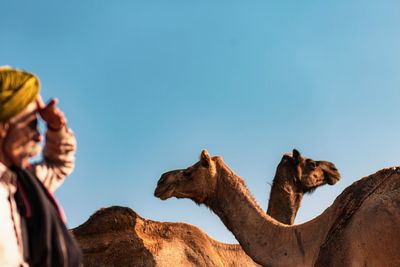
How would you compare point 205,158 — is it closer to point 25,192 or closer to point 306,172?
point 306,172

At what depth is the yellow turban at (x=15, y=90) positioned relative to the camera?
8.17 ft

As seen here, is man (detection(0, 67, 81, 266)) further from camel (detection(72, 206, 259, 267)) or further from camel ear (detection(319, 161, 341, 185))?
camel ear (detection(319, 161, 341, 185))

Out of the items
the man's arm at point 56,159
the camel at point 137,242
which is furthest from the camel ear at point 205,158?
the man's arm at point 56,159

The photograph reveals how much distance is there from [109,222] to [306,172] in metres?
4.62

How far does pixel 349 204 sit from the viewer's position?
7.61m

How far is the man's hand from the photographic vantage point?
8.79 feet

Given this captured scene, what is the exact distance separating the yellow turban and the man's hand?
105 millimetres

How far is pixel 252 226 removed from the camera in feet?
29.9

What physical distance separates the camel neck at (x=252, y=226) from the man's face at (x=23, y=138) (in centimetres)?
596

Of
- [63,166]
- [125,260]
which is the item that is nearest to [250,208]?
[125,260]

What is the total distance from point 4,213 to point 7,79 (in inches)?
18.4

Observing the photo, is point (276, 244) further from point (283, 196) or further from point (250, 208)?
point (283, 196)

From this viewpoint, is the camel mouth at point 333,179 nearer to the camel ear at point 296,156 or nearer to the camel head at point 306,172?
the camel head at point 306,172

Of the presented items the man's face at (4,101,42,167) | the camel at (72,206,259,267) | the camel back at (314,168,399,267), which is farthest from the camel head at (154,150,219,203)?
the man's face at (4,101,42,167)
